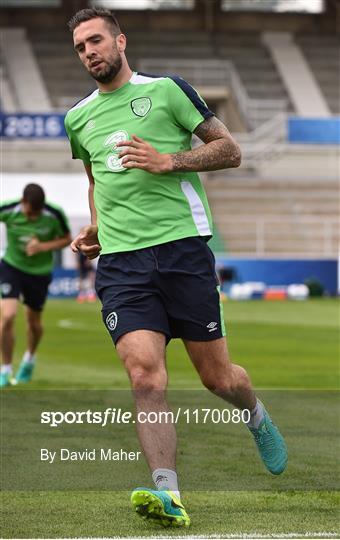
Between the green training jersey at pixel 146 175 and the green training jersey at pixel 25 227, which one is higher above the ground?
the green training jersey at pixel 146 175

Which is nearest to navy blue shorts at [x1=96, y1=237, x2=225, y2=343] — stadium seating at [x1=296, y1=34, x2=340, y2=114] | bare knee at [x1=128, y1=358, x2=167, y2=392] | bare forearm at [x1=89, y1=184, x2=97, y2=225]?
bare knee at [x1=128, y1=358, x2=167, y2=392]

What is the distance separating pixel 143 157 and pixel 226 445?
10.3 feet

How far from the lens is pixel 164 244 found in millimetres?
6262

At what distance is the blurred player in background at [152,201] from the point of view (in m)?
6.17

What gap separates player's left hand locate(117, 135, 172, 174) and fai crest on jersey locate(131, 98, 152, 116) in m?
0.22

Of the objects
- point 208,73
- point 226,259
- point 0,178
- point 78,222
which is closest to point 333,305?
point 226,259

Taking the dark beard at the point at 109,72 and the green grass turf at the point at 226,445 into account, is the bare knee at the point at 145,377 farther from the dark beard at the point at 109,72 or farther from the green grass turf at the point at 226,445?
the dark beard at the point at 109,72

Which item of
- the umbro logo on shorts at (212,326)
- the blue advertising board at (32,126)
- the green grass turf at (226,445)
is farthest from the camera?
the blue advertising board at (32,126)

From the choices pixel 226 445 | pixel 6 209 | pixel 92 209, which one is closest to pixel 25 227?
pixel 6 209

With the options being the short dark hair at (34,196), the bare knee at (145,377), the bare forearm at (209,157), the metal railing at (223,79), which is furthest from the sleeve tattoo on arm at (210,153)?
the metal railing at (223,79)

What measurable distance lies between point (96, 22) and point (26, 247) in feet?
23.0

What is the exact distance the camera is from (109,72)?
20.6 ft

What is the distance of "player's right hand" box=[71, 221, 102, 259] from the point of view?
21.9 feet

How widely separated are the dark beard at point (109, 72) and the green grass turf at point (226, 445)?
6.76 feet
